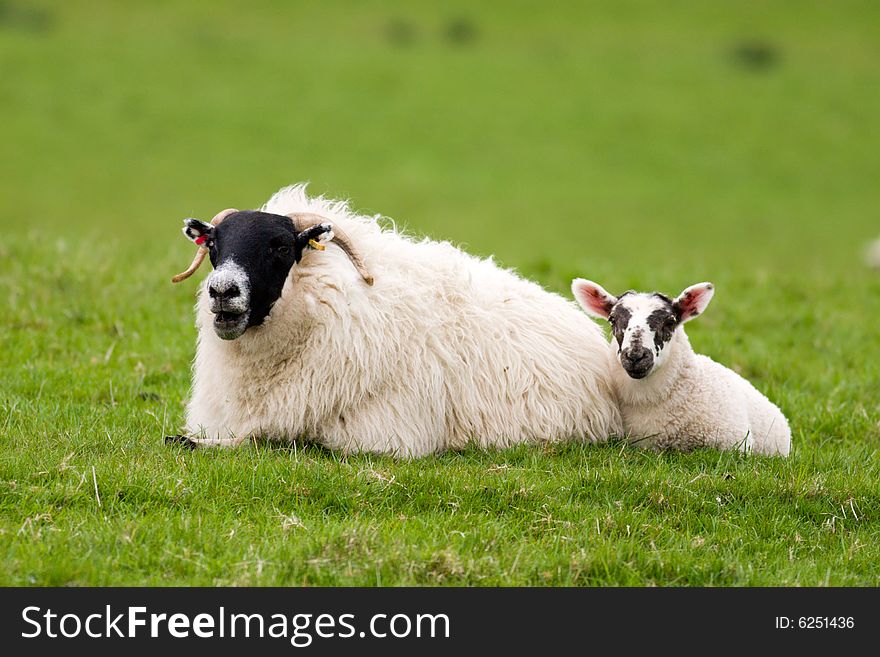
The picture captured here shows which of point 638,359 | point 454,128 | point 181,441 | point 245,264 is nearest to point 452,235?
point 454,128

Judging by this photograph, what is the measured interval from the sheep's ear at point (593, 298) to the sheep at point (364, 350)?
0.42 meters

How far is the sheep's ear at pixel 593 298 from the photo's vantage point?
8000mm

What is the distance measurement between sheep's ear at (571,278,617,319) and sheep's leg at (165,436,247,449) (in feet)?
8.30

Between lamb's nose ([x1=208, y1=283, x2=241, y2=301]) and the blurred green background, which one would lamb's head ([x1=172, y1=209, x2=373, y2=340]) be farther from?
the blurred green background

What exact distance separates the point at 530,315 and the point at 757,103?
35.3m

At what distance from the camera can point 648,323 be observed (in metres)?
7.56

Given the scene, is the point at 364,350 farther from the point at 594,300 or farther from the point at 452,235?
the point at 452,235

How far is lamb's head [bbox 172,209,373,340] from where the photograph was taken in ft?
23.3

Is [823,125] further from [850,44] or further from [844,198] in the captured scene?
[850,44]

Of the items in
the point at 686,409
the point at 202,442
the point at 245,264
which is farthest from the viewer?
the point at 686,409

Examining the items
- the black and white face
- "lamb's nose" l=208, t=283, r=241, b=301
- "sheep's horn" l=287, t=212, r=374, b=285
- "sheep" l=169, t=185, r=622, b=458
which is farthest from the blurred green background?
"lamb's nose" l=208, t=283, r=241, b=301

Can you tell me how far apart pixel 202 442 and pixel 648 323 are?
9.98ft

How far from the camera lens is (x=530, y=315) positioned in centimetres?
846
